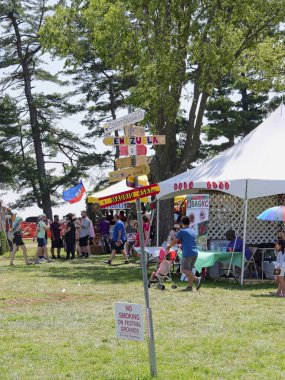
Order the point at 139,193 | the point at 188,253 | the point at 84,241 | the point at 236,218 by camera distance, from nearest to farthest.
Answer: the point at 139,193
the point at 188,253
the point at 236,218
the point at 84,241

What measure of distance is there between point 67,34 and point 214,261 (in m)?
11.0

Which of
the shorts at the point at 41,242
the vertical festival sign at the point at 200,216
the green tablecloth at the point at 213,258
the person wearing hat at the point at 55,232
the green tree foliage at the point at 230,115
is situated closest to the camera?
the green tablecloth at the point at 213,258

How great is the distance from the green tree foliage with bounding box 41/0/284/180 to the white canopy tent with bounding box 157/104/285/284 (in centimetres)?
354

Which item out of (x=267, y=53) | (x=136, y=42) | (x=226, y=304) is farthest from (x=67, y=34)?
(x=226, y=304)

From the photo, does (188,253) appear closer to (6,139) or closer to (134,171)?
(134,171)

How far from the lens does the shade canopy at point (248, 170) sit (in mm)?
15094

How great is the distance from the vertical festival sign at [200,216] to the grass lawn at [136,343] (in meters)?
1.94

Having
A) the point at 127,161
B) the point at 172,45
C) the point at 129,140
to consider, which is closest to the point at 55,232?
the point at 172,45

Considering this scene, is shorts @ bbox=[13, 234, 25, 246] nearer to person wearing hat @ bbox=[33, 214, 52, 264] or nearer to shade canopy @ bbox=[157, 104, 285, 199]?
person wearing hat @ bbox=[33, 214, 52, 264]

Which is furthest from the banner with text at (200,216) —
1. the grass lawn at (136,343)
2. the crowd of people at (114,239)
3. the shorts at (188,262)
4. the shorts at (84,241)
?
the shorts at (84,241)

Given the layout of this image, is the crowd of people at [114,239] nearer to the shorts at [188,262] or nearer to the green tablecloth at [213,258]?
the shorts at [188,262]

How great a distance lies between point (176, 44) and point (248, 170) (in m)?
6.52

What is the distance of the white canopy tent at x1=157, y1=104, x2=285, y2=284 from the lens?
1509cm

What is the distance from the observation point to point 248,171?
1563cm
